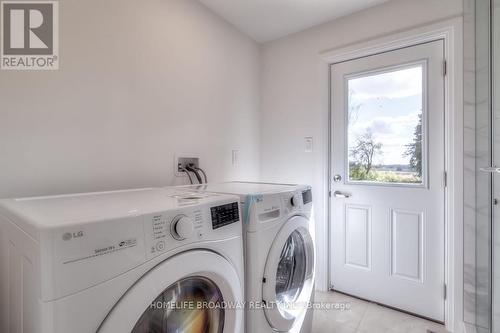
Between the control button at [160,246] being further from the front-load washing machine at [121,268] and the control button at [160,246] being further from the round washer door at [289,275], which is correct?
the round washer door at [289,275]

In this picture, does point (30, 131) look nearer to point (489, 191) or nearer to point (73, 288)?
point (73, 288)

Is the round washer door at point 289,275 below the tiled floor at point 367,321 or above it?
above

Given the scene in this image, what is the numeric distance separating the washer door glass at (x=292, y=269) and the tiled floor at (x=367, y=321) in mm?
499

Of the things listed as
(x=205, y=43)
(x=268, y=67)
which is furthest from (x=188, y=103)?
(x=268, y=67)

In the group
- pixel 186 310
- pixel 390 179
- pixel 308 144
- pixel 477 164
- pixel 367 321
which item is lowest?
pixel 367 321

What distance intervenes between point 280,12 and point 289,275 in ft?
6.07

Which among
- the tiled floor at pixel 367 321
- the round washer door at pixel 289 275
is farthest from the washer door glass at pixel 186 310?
the tiled floor at pixel 367 321

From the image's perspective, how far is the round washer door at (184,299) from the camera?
0.63 meters

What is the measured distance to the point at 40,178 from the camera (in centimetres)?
112

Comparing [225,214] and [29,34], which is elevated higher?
[29,34]

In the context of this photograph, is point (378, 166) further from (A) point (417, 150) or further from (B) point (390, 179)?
(A) point (417, 150)

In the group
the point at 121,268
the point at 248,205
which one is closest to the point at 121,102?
the point at 248,205

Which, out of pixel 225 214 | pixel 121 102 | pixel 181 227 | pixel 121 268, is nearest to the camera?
pixel 121 268

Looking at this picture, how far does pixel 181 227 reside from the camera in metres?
0.76
